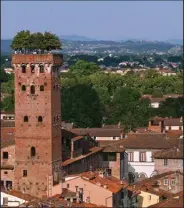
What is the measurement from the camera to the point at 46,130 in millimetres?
24672

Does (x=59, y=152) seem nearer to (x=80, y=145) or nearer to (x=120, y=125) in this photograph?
(x=80, y=145)

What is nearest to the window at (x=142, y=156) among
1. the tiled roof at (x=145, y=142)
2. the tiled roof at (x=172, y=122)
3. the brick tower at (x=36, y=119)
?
the tiled roof at (x=145, y=142)

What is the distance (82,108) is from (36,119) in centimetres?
1682

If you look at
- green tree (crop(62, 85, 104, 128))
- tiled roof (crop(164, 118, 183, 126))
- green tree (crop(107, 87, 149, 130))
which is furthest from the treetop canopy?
tiled roof (crop(164, 118, 183, 126))

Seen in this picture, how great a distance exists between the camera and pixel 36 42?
24.5 meters

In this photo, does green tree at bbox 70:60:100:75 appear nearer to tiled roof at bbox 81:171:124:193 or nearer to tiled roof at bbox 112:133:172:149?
tiled roof at bbox 112:133:172:149

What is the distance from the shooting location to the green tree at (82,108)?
40750 mm

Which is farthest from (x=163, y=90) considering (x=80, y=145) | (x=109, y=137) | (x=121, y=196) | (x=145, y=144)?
(x=121, y=196)

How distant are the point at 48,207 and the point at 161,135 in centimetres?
1681

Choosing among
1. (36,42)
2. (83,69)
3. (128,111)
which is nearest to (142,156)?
(36,42)

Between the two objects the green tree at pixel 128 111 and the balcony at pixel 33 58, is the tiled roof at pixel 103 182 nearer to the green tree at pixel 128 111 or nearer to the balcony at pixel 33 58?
the balcony at pixel 33 58

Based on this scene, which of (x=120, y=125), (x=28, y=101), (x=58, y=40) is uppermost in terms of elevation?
(x=58, y=40)

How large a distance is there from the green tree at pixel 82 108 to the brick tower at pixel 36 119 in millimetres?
15360

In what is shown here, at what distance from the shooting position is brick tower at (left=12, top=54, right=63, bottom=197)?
79.6 feet
